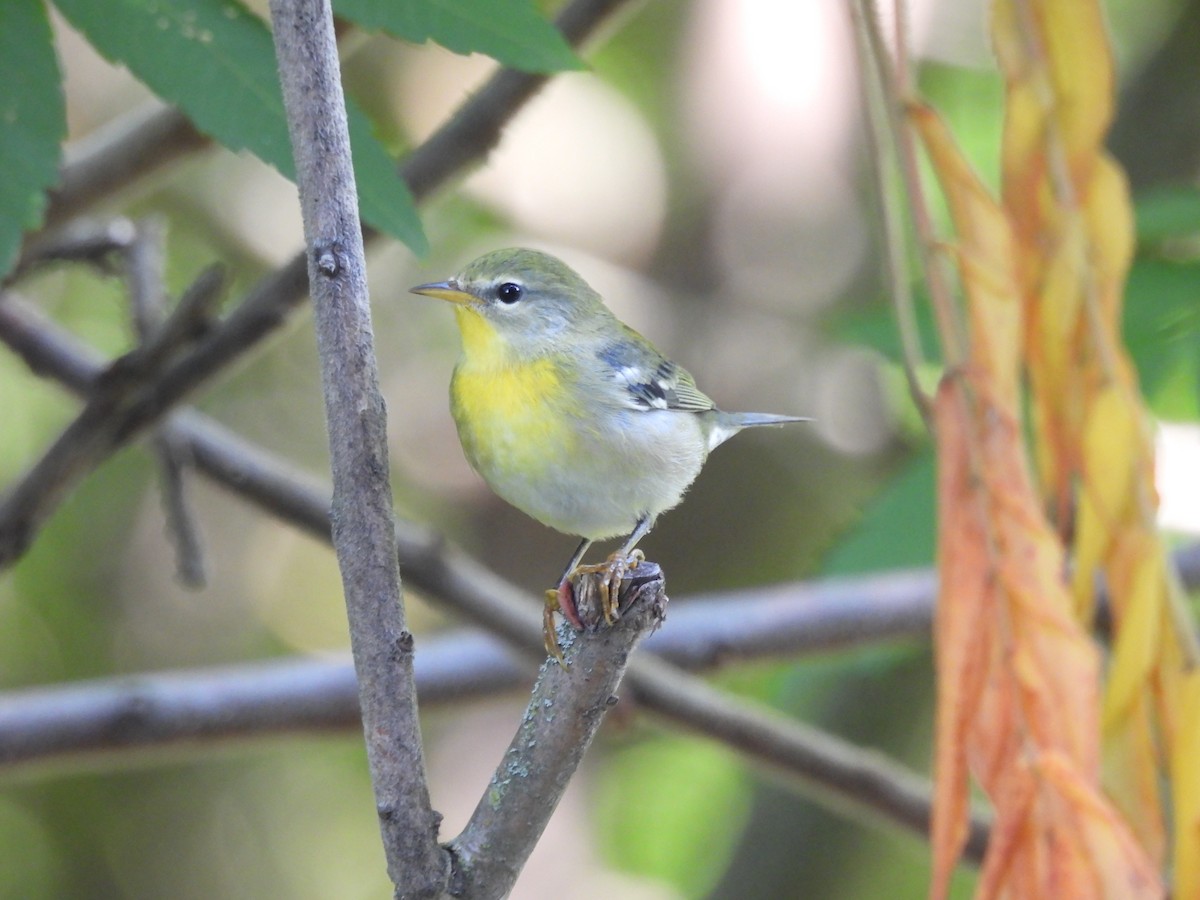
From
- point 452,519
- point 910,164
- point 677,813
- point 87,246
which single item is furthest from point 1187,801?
point 452,519

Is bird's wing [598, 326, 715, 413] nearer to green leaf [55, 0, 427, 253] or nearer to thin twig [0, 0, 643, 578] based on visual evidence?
thin twig [0, 0, 643, 578]

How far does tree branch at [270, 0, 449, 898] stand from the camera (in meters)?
1.10

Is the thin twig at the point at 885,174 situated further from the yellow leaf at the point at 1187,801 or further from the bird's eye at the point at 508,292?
the bird's eye at the point at 508,292

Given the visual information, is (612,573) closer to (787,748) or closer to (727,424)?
(787,748)

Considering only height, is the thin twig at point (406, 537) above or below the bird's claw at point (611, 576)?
above

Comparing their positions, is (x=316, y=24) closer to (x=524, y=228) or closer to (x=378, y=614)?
(x=378, y=614)

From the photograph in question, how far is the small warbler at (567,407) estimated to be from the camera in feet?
7.29

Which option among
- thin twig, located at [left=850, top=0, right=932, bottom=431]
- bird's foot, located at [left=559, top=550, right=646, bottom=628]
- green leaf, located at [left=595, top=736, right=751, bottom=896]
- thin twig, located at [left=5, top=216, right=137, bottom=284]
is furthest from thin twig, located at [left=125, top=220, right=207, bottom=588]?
green leaf, located at [left=595, top=736, right=751, bottom=896]

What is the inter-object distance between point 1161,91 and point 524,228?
7.49 ft

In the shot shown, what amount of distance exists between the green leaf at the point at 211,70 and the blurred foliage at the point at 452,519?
2.92 metres

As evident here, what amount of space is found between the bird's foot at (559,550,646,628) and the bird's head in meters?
1.03

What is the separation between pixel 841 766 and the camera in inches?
109

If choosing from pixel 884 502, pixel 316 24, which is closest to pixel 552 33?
pixel 316 24

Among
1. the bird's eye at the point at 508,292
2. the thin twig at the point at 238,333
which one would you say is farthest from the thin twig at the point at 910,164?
the bird's eye at the point at 508,292
